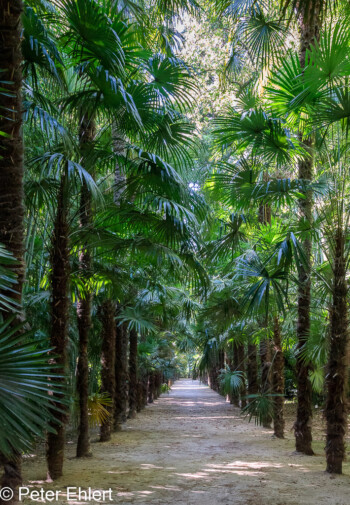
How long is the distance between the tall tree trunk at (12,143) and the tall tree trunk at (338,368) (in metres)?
4.46

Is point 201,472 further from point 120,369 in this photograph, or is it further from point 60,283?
point 120,369

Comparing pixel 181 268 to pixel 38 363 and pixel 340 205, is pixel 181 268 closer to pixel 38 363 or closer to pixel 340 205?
pixel 340 205

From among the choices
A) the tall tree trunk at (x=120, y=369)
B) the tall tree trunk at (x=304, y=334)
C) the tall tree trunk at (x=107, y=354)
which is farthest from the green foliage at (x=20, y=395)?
the tall tree trunk at (x=120, y=369)

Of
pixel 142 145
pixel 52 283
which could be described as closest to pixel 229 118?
pixel 142 145

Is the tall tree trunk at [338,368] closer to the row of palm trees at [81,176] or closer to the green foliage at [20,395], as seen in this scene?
the row of palm trees at [81,176]

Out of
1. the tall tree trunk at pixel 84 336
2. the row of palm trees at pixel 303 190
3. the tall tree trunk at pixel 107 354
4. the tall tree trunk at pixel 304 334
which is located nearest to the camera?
the row of palm trees at pixel 303 190

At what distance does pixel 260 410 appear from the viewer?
8.77m

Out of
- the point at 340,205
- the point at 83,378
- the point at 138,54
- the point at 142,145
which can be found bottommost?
the point at 83,378

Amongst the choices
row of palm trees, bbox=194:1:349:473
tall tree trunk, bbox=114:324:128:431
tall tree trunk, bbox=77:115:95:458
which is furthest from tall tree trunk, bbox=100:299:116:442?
row of palm trees, bbox=194:1:349:473

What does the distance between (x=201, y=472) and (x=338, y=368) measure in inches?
104

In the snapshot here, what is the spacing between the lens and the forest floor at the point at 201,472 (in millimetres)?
5875

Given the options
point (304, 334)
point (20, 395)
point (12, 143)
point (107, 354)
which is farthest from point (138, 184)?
point (107, 354)

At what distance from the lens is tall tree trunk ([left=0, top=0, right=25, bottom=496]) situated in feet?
12.9

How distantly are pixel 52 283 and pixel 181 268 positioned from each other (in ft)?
6.12
